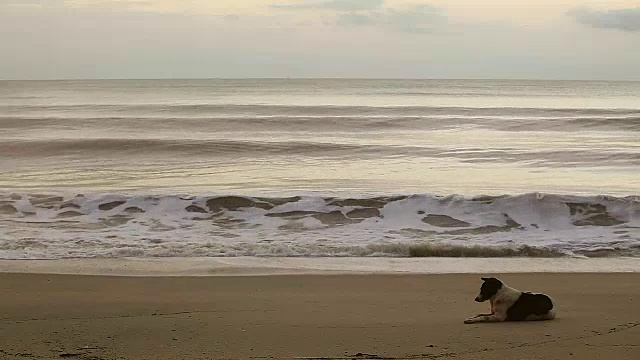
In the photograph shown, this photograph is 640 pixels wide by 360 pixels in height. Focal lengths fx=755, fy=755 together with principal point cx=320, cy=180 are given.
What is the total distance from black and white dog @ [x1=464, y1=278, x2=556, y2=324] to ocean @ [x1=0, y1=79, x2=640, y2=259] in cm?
338

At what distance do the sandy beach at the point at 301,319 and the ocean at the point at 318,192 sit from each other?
6.14 ft

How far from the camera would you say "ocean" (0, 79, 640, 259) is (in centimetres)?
943

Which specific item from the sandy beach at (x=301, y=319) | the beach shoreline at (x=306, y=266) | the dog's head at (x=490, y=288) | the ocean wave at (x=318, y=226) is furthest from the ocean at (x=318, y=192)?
the dog's head at (x=490, y=288)

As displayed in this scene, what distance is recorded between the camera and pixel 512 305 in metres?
5.51

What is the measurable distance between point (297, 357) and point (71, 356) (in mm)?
1382

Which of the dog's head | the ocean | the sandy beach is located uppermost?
the dog's head

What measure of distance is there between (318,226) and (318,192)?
2432 millimetres

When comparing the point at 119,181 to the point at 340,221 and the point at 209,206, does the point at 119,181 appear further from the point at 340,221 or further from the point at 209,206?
the point at 340,221

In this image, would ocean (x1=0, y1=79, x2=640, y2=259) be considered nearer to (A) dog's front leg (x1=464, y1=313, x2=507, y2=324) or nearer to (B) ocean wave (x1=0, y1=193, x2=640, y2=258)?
(B) ocean wave (x1=0, y1=193, x2=640, y2=258)

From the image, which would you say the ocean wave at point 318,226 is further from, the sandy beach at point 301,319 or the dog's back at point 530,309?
the dog's back at point 530,309

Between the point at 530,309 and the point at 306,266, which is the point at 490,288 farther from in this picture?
the point at 306,266

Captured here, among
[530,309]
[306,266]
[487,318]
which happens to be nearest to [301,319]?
[487,318]

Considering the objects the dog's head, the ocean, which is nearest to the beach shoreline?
the ocean

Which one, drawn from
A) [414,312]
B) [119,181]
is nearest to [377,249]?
[414,312]
